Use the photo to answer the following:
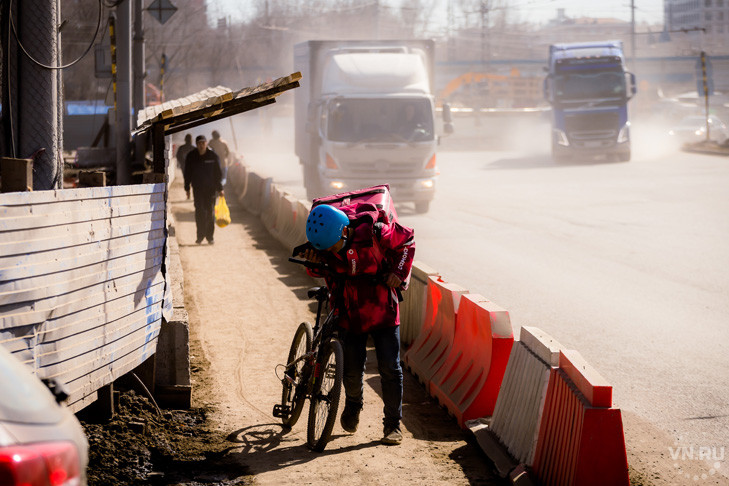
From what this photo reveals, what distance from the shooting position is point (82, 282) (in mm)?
6148

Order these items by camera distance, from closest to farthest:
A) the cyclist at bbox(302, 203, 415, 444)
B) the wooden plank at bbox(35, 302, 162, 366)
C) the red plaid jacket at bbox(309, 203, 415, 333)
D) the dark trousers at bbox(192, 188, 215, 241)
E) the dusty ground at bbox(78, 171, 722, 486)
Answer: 1. the wooden plank at bbox(35, 302, 162, 366)
2. the dusty ground at bbox(78, 171, 722, 486)
3. the cyclist at bbox(302, 203, 415, 444)
4. the red plaid jacket at bbox(309, 203, 415, 333)
5. the dark trousers at bbox(192, 188, 215, 241)

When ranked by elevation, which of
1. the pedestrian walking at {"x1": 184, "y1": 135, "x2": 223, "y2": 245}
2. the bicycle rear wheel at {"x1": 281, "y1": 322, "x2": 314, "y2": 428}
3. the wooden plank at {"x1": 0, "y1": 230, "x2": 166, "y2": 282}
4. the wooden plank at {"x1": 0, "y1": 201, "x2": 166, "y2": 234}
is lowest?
the bicycle rear wheel at {"x1": 281, "y1": 322, "x2": 314, "y2": 428}

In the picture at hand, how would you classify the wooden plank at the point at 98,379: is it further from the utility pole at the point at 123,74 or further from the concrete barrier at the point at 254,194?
the concrete barrier at the point at 254,194

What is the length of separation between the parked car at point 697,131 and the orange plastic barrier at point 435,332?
4120cm

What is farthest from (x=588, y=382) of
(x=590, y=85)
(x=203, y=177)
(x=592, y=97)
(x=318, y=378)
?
(x=590, y=85)

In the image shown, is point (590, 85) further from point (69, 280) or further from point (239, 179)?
point (69, 280)

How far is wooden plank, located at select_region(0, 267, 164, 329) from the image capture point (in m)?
5.38

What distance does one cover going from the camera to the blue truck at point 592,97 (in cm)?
3841

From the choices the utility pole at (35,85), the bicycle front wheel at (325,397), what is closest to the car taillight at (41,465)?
the bicycle front wheel at (325,397)

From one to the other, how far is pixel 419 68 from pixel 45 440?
848 inches

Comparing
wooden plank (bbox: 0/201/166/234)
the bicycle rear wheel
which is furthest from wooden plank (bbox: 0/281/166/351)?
the bicycle rear wheel

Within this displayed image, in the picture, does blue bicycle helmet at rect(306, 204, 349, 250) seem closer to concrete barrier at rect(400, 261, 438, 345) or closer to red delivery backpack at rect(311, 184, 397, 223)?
red delivery backpack at rect(311, 184, 397, 223)

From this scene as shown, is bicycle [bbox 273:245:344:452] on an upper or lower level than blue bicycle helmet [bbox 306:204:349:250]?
lower

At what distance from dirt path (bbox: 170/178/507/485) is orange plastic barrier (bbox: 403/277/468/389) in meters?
0.17
